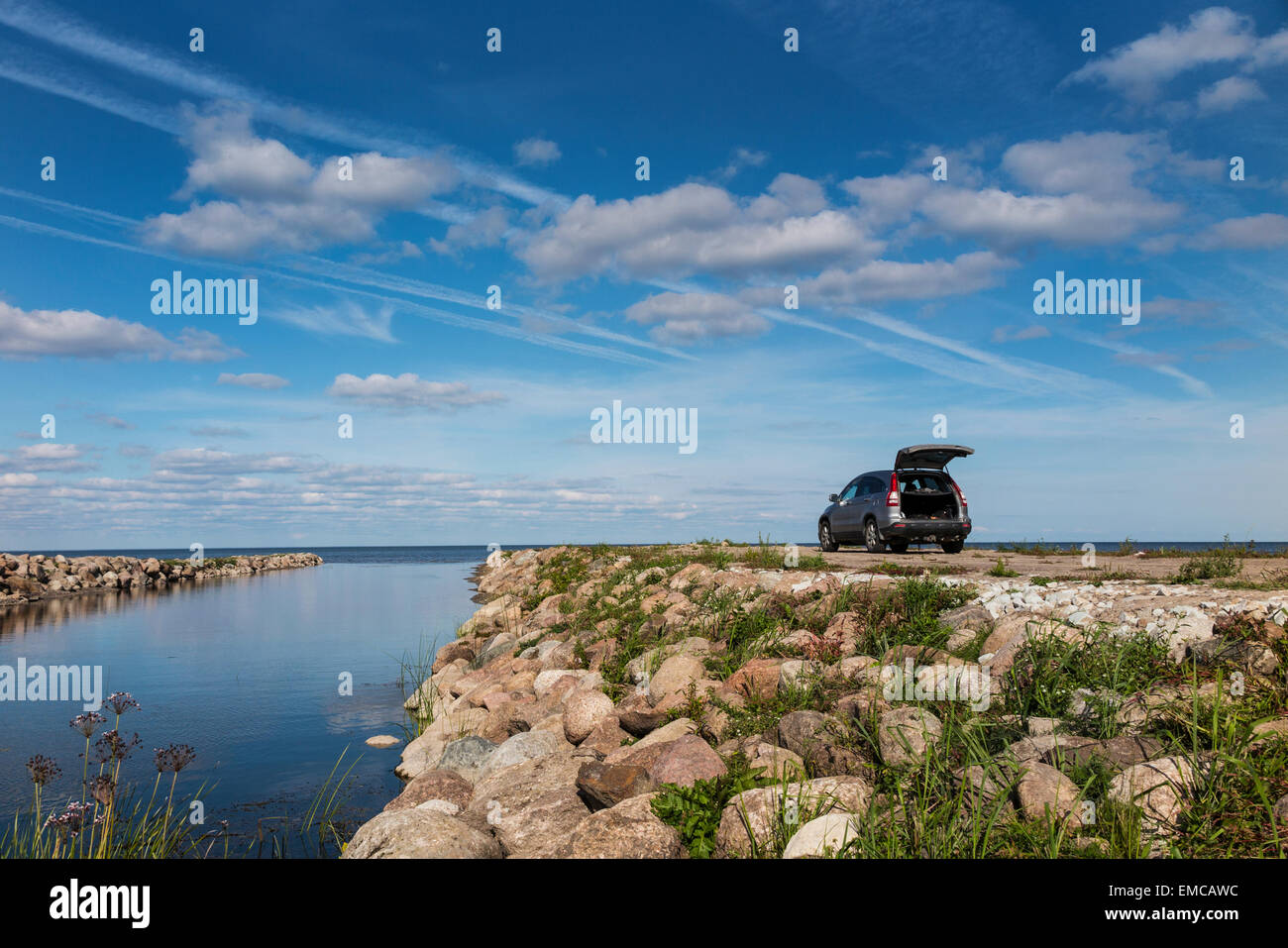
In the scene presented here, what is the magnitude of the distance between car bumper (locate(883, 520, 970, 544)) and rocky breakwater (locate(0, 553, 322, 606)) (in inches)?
1264

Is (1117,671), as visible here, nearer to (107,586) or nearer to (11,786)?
(11,786)

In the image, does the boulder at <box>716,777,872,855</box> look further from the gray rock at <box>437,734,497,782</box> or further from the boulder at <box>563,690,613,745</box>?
the gray rock at <box>437,734,497,782</box>

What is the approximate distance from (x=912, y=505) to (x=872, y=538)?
1210 mm

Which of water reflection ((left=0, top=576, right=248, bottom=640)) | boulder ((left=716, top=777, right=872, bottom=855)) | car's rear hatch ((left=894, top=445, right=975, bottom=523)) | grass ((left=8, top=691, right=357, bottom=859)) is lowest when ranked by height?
water reflection ((left=0, top=576, right=248, bottom=640))

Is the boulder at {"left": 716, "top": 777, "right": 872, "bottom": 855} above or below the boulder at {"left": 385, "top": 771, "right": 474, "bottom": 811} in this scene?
above

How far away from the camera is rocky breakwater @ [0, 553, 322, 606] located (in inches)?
1288

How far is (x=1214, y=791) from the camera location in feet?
14.6

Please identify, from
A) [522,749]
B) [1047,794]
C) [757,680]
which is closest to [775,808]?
[1047,794]

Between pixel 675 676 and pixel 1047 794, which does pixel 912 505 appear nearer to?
pixel 675 676

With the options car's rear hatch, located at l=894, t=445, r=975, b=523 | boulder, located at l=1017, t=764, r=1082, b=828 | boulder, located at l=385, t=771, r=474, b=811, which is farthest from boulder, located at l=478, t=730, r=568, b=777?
car's rear hatch, located at l=894, t=445, r=975, b=523

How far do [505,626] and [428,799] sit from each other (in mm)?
10532

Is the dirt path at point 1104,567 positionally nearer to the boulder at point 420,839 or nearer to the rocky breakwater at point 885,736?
the rocky breakwater at point 885,736

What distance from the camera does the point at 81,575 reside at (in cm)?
3750
